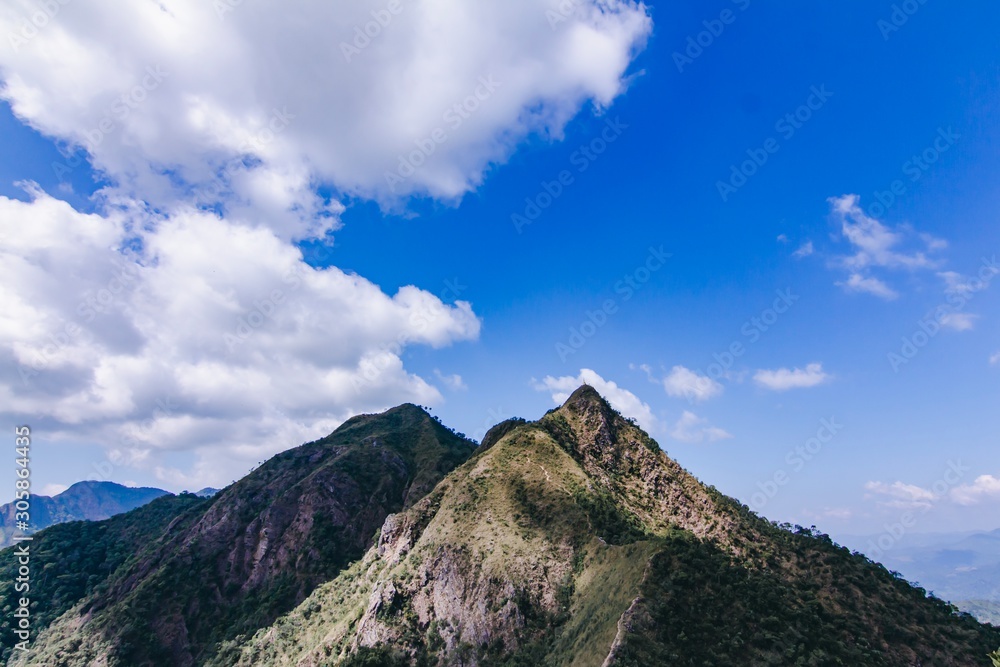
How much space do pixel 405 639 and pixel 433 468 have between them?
207 ft

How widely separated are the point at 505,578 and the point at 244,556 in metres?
91.8

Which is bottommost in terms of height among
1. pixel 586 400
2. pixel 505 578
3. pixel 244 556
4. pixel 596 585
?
pixel 596 585

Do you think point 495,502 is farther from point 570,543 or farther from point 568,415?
point 568,415

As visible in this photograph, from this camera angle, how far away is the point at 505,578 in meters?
77.9

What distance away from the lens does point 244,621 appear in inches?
4589

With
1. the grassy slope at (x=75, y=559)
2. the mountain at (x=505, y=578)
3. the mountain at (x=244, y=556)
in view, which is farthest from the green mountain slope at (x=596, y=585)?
the grassy slope at (x=75, y=559)

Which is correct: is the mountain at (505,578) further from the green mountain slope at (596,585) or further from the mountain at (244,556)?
the mountain at (244,556)

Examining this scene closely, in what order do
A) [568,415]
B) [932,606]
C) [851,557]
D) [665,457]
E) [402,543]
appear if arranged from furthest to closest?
[568,415] < [665,457] < [402,543] < [851,557] < [932,606]

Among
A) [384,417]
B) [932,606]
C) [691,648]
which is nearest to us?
[691,648]

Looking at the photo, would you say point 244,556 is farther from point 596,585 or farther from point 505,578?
point 596,585

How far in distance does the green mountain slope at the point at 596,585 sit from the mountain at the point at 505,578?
0.94 feet

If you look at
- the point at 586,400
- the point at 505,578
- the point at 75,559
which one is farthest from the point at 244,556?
the point at 586,400

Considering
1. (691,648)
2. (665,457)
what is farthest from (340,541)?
(691,648)

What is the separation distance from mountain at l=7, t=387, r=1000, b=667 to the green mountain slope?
29cm
